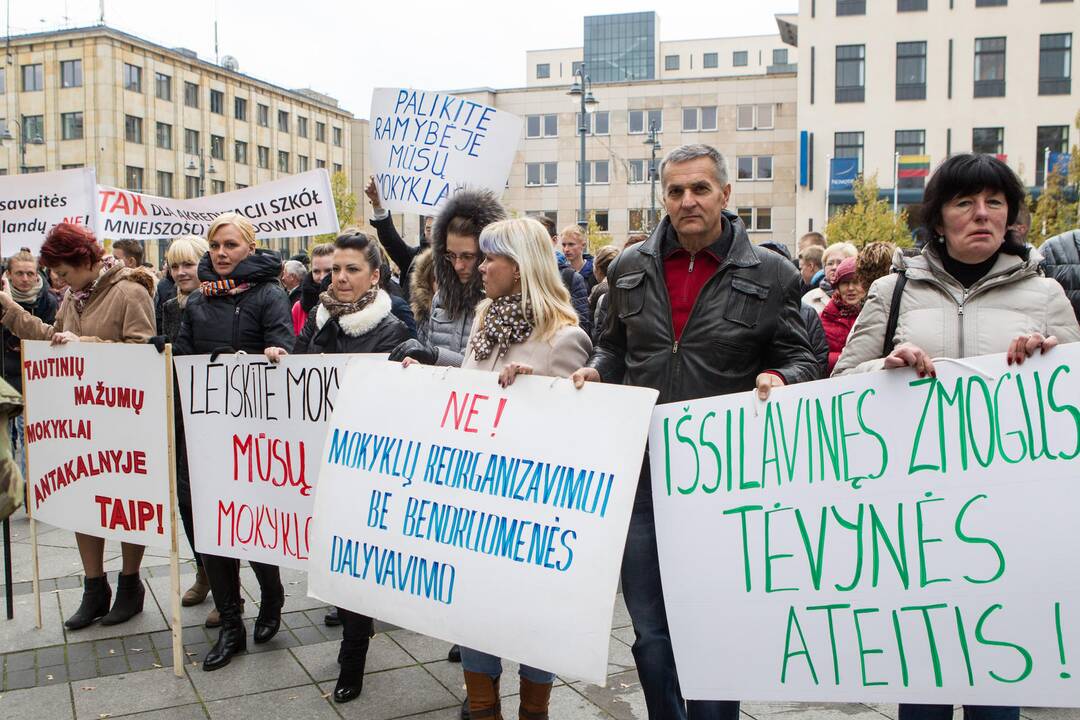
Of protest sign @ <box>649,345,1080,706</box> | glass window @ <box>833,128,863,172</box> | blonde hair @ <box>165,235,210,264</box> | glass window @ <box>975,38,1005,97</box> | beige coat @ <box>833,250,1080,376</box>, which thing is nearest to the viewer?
protest sign @ <box>649,345,1080,706</box>

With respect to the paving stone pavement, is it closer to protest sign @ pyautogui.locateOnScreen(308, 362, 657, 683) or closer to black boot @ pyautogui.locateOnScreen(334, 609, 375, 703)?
black boot @ pyautogui.locateOnScreen(334, 609, 375, 703)

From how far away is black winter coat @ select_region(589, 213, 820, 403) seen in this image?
3.02m

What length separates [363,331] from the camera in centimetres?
432

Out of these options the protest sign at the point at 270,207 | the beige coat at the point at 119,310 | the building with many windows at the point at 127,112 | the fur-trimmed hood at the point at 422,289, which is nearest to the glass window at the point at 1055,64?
the building with many windows at the point at 127,112

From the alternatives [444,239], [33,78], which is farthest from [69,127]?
[444,239]

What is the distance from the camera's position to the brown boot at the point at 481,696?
3.34m

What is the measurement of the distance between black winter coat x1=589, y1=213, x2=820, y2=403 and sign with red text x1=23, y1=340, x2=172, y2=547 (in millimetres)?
2383

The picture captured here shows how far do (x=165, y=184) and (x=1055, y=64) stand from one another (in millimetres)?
48901

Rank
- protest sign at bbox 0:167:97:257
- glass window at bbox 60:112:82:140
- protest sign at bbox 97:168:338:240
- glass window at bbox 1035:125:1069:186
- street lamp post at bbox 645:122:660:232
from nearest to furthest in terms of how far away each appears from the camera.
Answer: protest sign at bbox 0:167:97:257 < protest sign at bbox 97:168:338:240 < street lamp post at bbox 645:122:660:232 < glass window at bbox 1035:125:1069:186 < glass window at bbox 60:112:82:140

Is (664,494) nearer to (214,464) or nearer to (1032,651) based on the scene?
(1032,651)

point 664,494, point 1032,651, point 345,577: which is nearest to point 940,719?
point 1032,651

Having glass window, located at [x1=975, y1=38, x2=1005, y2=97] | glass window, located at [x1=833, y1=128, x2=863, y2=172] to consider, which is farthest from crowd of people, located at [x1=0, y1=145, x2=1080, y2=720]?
glass window, located at [x1=975, y1=38, x2=1005, y2=97]

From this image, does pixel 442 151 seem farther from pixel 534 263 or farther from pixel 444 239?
pixel 534 263

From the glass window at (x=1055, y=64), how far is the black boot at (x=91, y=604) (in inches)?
2005
